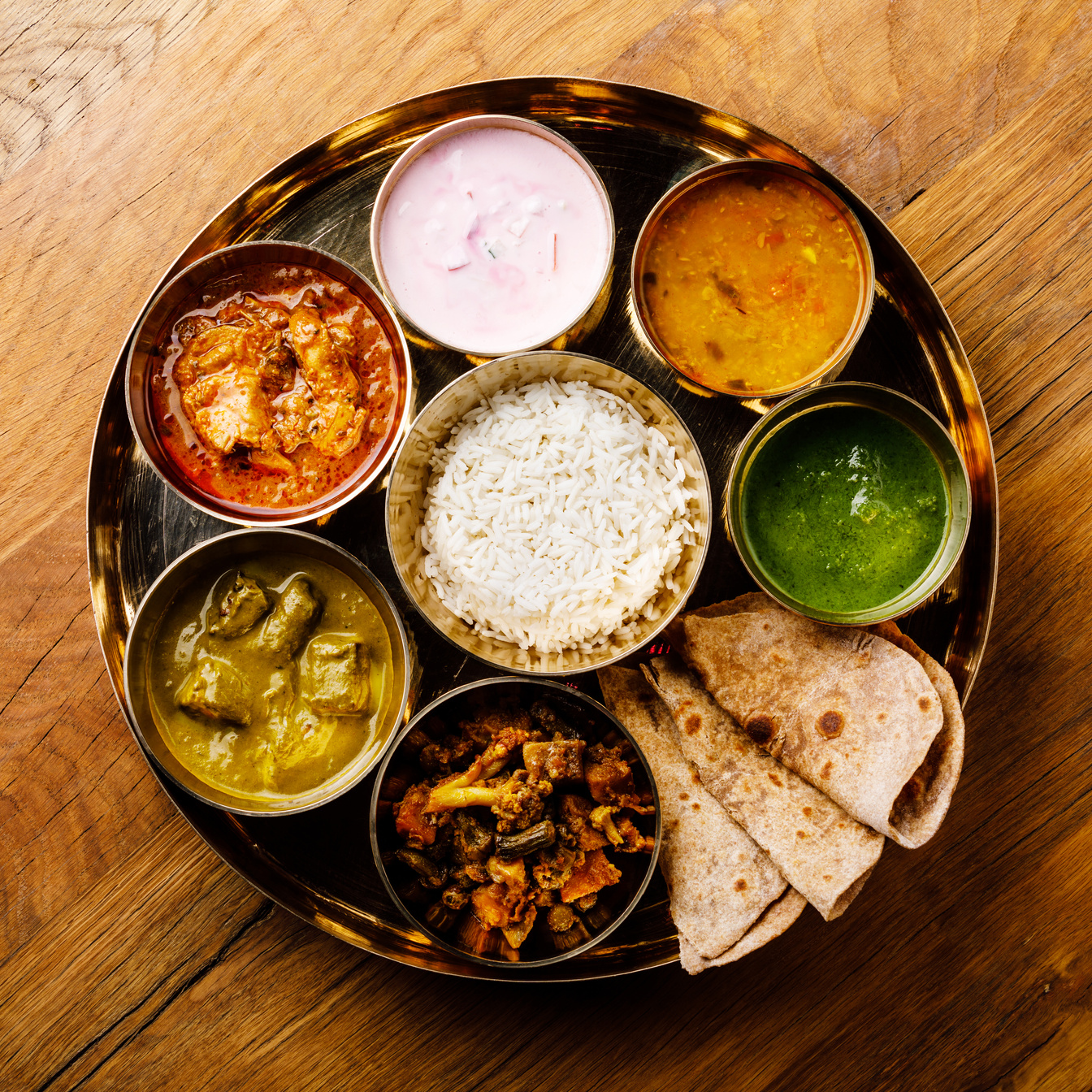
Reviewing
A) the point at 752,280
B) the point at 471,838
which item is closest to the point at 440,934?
the point at 471,838

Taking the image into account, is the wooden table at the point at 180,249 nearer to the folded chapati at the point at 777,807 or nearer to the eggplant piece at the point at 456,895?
the folded chapati at the point at 777,807

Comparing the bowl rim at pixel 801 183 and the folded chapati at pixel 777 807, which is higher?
the bowl rim at pixel 801 183

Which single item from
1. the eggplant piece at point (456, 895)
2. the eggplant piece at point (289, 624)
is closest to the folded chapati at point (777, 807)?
the eggplant piece at point (456, 895)

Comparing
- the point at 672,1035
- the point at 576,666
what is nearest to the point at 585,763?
the point at 576,666

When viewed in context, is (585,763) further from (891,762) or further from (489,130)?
(489,130)

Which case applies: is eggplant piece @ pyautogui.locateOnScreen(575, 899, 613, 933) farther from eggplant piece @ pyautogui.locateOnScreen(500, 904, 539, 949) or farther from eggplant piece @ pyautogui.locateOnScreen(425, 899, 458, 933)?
eggplant piece @ pyautogui.locateOnScreen(425, 899, 458, 933)
